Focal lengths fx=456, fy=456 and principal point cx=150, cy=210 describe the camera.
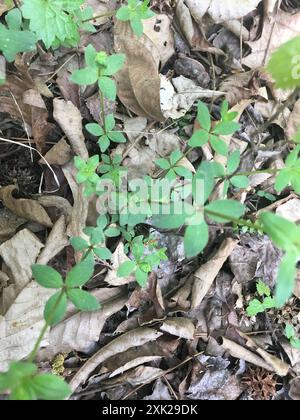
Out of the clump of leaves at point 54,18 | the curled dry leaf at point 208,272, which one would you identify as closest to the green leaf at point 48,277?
the curled dry leaf at point 208,272

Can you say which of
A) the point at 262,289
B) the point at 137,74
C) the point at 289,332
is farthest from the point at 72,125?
the point at 289,332

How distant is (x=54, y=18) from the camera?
5.39ft

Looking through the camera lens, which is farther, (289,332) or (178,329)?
(289,332)

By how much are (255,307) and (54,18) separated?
1371 millimetres

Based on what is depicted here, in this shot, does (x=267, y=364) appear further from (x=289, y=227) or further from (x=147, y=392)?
(x=289, y=227)

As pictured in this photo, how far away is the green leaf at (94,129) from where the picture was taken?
169cm

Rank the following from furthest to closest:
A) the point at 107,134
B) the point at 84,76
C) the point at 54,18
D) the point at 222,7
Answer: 1. the point at 222,7
2. the point at 107,134
3. the point at 54,18
4. the point at 84,76

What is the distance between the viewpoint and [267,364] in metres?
1.87

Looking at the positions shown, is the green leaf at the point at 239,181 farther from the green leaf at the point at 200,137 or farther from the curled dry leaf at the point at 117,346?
the curled dry leaf at the point at 117,346

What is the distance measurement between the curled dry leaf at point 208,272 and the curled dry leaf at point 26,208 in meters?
0.63

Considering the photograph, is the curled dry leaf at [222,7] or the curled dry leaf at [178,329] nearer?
the curled dry leaf at [178,329]

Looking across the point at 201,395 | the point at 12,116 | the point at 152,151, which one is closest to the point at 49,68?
the point at 12,116

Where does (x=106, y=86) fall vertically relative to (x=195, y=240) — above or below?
above

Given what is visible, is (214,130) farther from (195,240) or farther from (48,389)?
(48,389)
